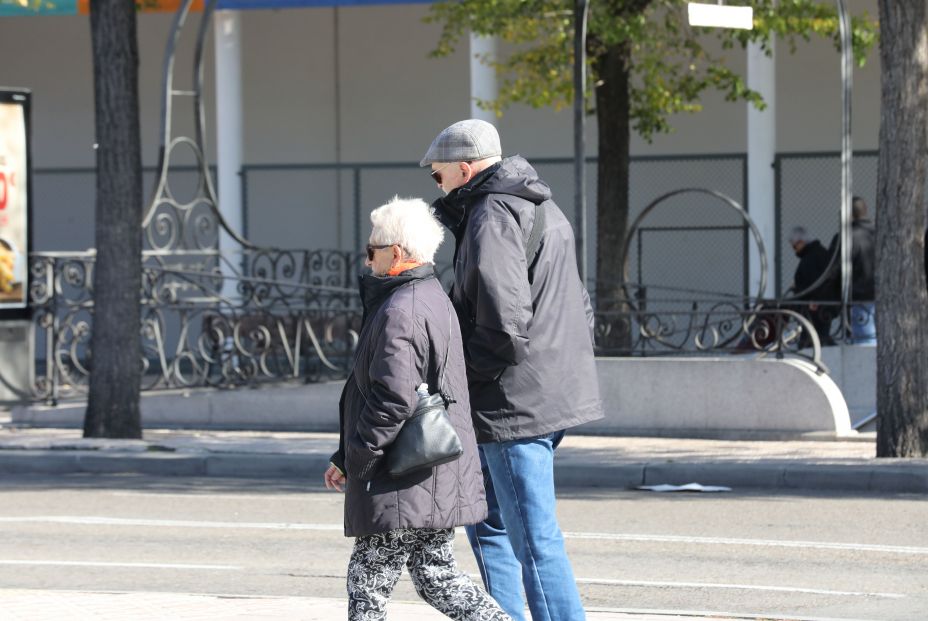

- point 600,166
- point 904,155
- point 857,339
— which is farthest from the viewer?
point 600,166

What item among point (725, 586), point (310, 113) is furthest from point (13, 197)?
point (310, 113)

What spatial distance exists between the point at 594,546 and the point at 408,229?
423 centimetres

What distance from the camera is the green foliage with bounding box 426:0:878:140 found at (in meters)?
16.9

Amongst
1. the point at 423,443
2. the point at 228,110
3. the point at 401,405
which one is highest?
the point at 228,110

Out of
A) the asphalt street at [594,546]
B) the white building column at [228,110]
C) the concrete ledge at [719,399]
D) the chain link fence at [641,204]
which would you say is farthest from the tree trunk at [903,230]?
the white building column at [228,110]

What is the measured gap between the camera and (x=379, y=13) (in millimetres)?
25297

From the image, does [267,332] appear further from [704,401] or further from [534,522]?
[534,522]

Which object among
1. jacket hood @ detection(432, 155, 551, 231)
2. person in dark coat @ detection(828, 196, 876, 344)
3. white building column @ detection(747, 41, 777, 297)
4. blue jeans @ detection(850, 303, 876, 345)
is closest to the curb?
blue jeans @ detection(850, 303, 876, 345)

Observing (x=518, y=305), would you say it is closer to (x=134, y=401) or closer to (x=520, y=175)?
(x=520, y=175)

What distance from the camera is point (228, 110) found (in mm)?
22938

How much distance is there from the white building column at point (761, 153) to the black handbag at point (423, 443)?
16584mm

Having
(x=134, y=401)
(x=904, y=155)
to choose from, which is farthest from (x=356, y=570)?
(x=134, y=401)

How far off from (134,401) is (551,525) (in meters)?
9.03

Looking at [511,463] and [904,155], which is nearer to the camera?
[511,463]
